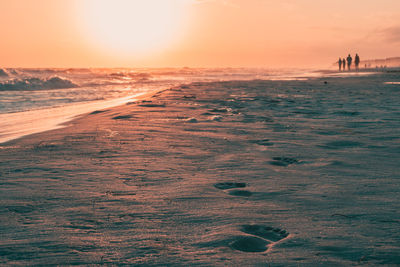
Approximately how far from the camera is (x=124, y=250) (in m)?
1.63

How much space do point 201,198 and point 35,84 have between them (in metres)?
20.2

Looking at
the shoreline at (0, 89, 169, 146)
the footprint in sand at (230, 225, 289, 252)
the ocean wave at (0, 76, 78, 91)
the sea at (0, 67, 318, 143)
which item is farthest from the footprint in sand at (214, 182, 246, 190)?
the ocean wave at (0, 76, 78, 91)

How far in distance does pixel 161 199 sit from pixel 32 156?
1789 mm

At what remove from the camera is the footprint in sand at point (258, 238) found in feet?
5.56

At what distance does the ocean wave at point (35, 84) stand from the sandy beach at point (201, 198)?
15.9 meters

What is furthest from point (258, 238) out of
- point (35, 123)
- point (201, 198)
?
point (35, 123)

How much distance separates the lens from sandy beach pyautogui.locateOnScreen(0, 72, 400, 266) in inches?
64.0

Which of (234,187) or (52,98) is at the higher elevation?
(52,98)

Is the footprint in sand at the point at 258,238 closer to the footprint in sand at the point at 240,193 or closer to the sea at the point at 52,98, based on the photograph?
the footprint in sand at the point at 240,193

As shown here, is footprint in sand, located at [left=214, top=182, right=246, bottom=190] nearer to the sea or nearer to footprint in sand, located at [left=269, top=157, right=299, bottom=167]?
footprint in sand, located at [left=269, top=157, right=299, bottom=167]

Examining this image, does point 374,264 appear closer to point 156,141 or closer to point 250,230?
point 250,230

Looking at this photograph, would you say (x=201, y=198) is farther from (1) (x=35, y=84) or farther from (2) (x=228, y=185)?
(1) (x=35, y=84)

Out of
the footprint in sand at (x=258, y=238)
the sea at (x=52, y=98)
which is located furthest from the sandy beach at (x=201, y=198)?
the sea at (x=52, y=98)

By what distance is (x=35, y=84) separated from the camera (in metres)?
20.2
